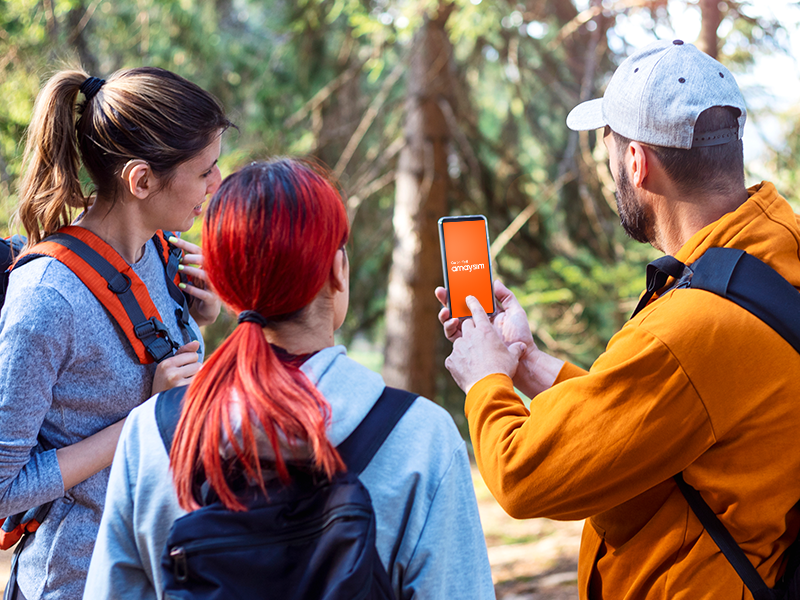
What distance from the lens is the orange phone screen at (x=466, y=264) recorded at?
218cm

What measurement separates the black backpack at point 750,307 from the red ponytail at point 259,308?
913 millimetres

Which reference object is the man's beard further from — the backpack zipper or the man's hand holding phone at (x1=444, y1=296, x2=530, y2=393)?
the backpack zipper

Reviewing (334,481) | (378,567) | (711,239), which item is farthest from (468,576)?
(711,239)

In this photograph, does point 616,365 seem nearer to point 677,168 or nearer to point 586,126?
point 677,168

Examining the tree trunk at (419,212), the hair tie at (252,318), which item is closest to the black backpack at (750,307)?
the hair tie at (252,318)

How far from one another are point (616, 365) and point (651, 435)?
7.0 inches

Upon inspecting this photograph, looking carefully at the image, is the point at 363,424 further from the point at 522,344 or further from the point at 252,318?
the point at 522,344

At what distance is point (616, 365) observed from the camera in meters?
1.51

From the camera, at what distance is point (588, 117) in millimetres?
→ 2039

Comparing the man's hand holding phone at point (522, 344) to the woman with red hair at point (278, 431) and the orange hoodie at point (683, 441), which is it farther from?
the woman with red hair at point (278, 431)

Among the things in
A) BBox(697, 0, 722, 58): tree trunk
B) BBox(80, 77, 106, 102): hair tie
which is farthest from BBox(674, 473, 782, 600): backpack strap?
BBox(697, 0, 722, 58): tree trunk

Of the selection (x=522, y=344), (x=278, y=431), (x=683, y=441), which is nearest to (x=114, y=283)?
(x=278, y=431)

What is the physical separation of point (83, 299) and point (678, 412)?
1.59m

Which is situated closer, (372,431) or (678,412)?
(372,431)
